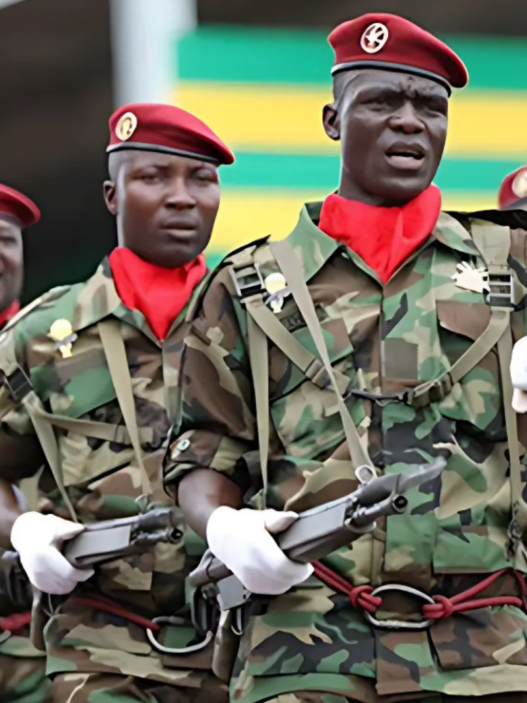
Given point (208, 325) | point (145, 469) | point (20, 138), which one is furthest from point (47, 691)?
point (20, 138)

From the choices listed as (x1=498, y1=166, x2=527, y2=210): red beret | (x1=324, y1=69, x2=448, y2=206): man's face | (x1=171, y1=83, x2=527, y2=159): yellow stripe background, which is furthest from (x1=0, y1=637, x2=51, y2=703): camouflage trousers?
(x1=171, y1=83, x2=527, y2=159): yellow stripe background

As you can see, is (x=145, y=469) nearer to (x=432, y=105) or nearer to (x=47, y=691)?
(x=47, y=691)

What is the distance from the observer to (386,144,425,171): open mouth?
232 inches

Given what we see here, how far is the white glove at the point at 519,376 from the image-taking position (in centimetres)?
533

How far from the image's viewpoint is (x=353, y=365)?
5734 mm

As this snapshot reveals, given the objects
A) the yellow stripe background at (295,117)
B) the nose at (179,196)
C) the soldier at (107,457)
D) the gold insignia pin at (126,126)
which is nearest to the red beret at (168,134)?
the gold insignia pin at (126,126)

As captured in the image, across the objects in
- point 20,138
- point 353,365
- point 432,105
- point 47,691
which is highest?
point 432,105

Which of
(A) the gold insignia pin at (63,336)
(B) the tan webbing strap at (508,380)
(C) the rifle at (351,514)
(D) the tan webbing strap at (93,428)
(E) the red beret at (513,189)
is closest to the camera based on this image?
(C) the rifle at (351,514)

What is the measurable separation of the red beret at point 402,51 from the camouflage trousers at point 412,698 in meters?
1.63

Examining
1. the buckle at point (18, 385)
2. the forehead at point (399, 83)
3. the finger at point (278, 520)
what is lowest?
the buckle at point (18, 385)

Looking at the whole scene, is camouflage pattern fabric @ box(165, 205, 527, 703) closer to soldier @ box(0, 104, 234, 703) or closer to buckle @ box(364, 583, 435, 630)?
buckle @ box(364, 583, 435, 630)

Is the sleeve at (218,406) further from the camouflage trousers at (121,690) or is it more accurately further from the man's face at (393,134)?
the camouflage trousers at (121,690)

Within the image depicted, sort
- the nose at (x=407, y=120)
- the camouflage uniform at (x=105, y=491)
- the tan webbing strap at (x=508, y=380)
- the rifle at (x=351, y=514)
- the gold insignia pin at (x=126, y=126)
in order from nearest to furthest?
the rifle at (x=351, y=514) → the tan webbing strap at (x=508, y=380) → the nose at (x=407, y=120) → the camouflage uniform at (x=105, y=491) → the gold insignia pin at (x=126, y=126)

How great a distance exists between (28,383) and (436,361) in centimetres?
231
